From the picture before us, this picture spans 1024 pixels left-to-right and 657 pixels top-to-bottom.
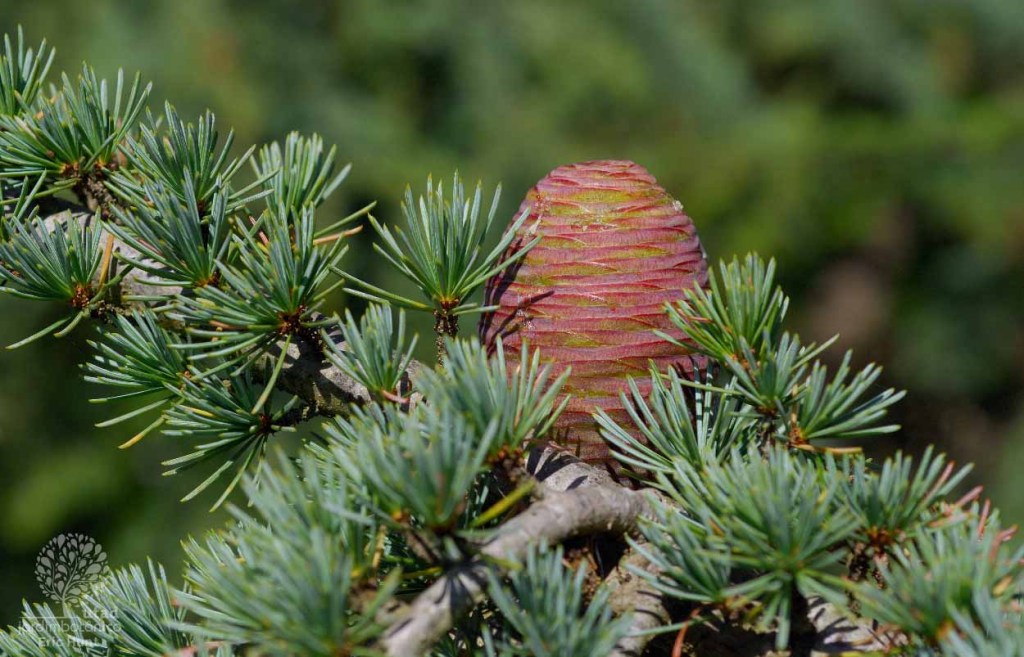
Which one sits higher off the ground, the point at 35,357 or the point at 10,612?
the point at 35,357

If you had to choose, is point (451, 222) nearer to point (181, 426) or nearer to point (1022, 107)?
point (181, 426)

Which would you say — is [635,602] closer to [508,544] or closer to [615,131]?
[508,544]

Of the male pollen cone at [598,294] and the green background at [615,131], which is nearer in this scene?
the male pollen cone at [598,294]

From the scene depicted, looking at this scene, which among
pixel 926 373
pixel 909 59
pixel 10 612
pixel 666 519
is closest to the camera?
pixel 666 519

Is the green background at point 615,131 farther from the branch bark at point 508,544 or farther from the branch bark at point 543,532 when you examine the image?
the branch bark at point 508,544

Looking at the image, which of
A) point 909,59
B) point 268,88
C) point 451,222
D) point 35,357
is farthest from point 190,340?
point 909,59

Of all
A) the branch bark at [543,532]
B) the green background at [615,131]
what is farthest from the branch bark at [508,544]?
the green background at [615,131]
